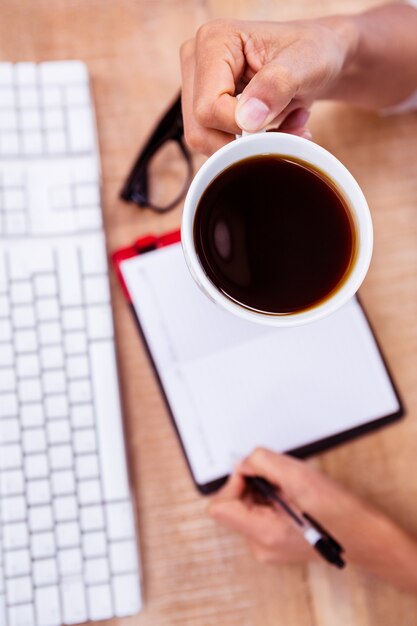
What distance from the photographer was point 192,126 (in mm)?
506

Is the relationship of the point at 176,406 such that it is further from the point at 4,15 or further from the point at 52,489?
the point at 4,15

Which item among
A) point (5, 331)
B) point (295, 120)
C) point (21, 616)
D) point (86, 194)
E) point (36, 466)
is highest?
point (295, 120)

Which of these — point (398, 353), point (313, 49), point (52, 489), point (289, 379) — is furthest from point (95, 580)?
point (313, 49)

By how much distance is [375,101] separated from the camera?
0.70m

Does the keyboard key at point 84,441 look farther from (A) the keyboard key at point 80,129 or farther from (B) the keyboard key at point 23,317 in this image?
(A) the keyboard key at point 80,129

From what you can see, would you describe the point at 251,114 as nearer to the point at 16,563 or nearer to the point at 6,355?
the point at 6,355

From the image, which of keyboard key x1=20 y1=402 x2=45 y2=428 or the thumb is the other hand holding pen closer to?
keyboard key x1=20 y1=402 x2=45 y2=428

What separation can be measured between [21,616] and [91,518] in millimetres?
118

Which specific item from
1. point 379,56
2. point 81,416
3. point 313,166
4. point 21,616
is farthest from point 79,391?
point 379,56

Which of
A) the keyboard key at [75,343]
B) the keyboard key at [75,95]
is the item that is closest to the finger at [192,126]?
the keyboard key at [75,95]

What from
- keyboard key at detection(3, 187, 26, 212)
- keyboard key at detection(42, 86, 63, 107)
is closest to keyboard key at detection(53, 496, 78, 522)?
keyboard key at detection(3, 187, 26, 212)

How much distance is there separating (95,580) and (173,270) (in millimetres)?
338

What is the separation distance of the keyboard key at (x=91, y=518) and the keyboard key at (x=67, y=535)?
0.01 meters

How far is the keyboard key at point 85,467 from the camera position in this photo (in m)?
0.63
